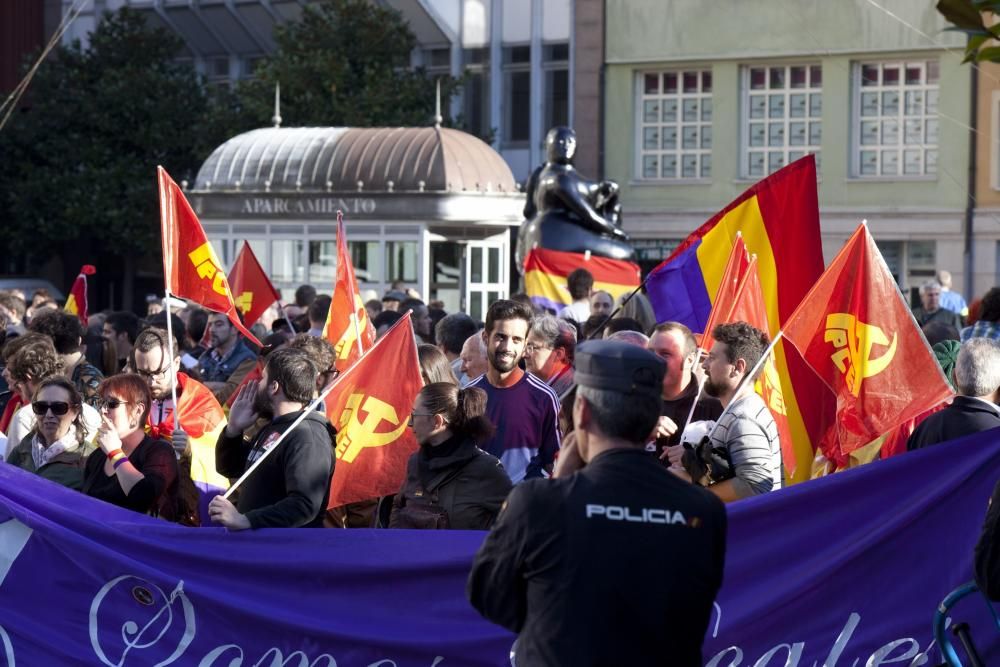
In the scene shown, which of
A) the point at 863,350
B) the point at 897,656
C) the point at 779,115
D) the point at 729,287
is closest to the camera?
the point at 897,656

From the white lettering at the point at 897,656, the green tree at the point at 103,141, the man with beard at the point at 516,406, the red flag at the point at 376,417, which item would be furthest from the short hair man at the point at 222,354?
the green tree at the point at 103,141

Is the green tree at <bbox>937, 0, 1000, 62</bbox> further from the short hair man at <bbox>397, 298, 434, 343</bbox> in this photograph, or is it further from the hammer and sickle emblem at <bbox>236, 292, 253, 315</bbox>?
the hammer and sickle emblem at <bbox>236, 292, 253, 315</bbox>

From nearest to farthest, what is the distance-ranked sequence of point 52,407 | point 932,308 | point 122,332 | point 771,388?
point 771,388
point 52,407
point 122,332
point 932,308

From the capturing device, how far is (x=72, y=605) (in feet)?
20.6

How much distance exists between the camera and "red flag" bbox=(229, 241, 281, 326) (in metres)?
13.6

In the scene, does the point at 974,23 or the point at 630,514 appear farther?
the point at 630,514

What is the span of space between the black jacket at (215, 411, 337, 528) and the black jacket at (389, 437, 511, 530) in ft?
1.07

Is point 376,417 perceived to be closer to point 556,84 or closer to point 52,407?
point 52,407

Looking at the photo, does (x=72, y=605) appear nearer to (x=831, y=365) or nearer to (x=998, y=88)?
(x=831, y=365)

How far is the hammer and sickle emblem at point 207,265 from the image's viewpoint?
9.77 m

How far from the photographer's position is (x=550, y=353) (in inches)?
341

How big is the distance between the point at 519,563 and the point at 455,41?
3106 centimetres

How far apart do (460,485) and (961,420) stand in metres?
1.97

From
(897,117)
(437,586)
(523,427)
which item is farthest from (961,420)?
(897,117)
